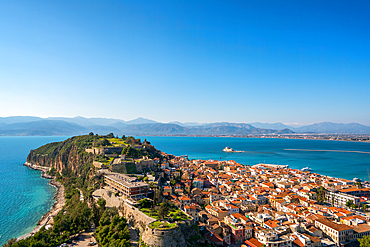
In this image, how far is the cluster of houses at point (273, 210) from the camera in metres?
18.9

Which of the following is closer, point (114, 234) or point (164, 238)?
point (164, 238)

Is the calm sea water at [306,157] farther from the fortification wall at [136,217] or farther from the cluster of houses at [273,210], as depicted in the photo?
the fortification wall at [136,217]

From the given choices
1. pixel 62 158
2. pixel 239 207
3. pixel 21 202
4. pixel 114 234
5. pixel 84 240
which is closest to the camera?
pixel 114 234

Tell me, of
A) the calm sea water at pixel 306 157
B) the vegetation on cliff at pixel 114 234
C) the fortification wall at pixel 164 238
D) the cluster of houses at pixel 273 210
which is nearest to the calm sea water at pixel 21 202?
the vegetation on cliff at pixel 114 234

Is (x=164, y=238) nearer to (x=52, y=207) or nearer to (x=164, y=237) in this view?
(x=164, y=237)

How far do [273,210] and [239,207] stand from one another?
3.92m

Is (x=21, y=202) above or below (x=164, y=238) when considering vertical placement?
below

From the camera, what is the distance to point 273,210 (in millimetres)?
25375

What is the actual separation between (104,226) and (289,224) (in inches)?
665

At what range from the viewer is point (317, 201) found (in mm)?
27531

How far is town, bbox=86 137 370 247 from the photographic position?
730 inches

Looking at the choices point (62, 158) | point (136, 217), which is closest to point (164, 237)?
point (136, 217)

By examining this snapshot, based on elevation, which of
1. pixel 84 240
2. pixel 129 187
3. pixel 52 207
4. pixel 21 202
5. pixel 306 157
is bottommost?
pixel 21 202

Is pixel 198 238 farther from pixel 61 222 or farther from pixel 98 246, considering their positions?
pixel 61 222
